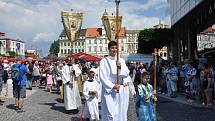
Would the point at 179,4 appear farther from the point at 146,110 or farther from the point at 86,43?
the point at 86,43

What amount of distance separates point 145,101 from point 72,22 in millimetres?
10207

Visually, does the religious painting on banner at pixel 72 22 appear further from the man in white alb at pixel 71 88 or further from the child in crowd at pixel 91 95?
the child in crowd at pixel 91 95

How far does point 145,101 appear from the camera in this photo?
8766 millimetres

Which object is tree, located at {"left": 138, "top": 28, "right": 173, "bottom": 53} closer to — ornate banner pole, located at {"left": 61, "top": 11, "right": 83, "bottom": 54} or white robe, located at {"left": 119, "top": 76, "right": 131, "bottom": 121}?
ornate banner pole, located at {"left": 61, "top": 11, "right": 83, "bottom": 54}

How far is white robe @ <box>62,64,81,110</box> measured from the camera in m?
14.0

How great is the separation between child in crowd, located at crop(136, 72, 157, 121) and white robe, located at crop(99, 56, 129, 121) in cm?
83

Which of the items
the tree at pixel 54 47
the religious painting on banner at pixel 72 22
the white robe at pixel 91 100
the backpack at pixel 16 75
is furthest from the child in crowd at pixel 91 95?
the tree at pixel 54 47

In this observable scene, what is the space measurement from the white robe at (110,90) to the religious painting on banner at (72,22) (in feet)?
32.8

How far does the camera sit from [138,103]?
350 inches

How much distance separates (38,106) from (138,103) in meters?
7.95

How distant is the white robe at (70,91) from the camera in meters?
14.0

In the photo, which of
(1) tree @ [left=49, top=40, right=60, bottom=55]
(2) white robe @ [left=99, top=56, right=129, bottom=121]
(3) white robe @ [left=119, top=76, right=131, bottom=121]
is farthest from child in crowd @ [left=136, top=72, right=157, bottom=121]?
(1) tree @ [left=49, top=40, right=60, bottom=55]

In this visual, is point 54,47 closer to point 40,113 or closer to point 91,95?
point 40,113

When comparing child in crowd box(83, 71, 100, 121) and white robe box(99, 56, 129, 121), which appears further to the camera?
child in crowd box(83, 71, 100, 121)
